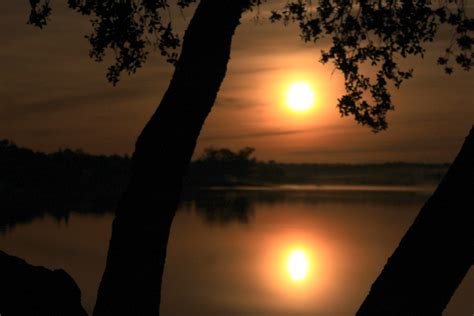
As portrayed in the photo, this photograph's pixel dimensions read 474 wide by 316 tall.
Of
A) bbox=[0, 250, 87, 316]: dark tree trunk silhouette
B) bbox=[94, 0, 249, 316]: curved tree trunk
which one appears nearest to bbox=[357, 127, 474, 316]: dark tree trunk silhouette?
bbox=[94, 0, 249, 316]: curved tree trunk

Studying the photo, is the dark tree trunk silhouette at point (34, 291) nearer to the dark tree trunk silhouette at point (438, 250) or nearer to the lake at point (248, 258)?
the dark tree trunk silhouette at point (438, 250)

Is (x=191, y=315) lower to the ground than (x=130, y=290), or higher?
lower

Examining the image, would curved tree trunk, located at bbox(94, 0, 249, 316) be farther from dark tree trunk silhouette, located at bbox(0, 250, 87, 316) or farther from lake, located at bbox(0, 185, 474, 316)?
lake, located at bbox(0, 185, 474, 316)

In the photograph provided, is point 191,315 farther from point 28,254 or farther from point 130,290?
point 130,290

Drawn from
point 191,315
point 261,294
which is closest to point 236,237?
point 261,294

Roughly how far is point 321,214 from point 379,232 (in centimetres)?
2792

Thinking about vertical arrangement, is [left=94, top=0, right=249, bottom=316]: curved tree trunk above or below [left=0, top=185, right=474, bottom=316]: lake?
above

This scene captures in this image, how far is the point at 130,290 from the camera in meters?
6.19

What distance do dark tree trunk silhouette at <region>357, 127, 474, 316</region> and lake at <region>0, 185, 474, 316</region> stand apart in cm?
3179

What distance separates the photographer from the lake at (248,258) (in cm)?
3869

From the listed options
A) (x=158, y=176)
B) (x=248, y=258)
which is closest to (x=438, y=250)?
(x=158, y=176)

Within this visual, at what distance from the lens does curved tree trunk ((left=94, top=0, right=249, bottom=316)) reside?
6.18 metres

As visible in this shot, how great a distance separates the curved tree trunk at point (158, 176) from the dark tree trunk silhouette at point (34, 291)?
278 millimetres

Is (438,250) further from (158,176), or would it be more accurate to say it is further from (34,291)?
(34,291)
